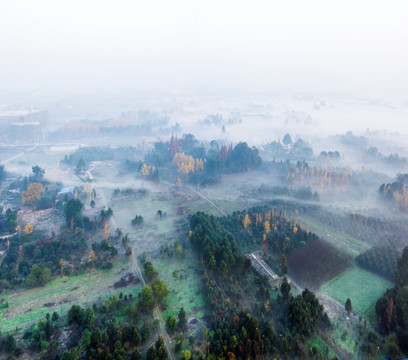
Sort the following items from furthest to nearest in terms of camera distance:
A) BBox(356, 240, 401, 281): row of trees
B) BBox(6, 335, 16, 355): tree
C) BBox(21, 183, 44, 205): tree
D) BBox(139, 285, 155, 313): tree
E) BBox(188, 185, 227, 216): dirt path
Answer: BBox(188, 185, 227, 216): dirt path < BBox(21, 183, 44, 205): tree < BBox(356, 240, 401, 281): row of trees < BBox(139, 285, 155, 313): tree < BBox(6, 335, 16, 355): tree

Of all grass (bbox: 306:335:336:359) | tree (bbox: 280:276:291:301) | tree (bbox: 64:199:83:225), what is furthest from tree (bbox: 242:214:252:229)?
tree (bbox: 64:199:83:225)

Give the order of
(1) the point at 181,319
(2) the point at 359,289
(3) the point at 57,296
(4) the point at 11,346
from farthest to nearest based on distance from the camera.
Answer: (2) the point at 359,289 → (3) the point at 57,296 → (1) the point at 181,319 → (4) the point at 11,346

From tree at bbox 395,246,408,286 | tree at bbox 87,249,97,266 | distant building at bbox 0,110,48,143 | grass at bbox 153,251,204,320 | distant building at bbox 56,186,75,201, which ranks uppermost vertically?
distant building at bbox 0,110,48,143

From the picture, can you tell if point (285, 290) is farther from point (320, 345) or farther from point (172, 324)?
point (172, 324)

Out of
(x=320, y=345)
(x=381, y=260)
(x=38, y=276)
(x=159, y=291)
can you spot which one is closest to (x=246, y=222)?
(x=381, y=260)

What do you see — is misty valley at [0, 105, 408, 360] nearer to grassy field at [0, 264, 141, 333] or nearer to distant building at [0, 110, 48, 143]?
grassy field at [0, 264, 141, 333]

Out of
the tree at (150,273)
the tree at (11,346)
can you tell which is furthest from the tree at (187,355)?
the tree at (11,346)
